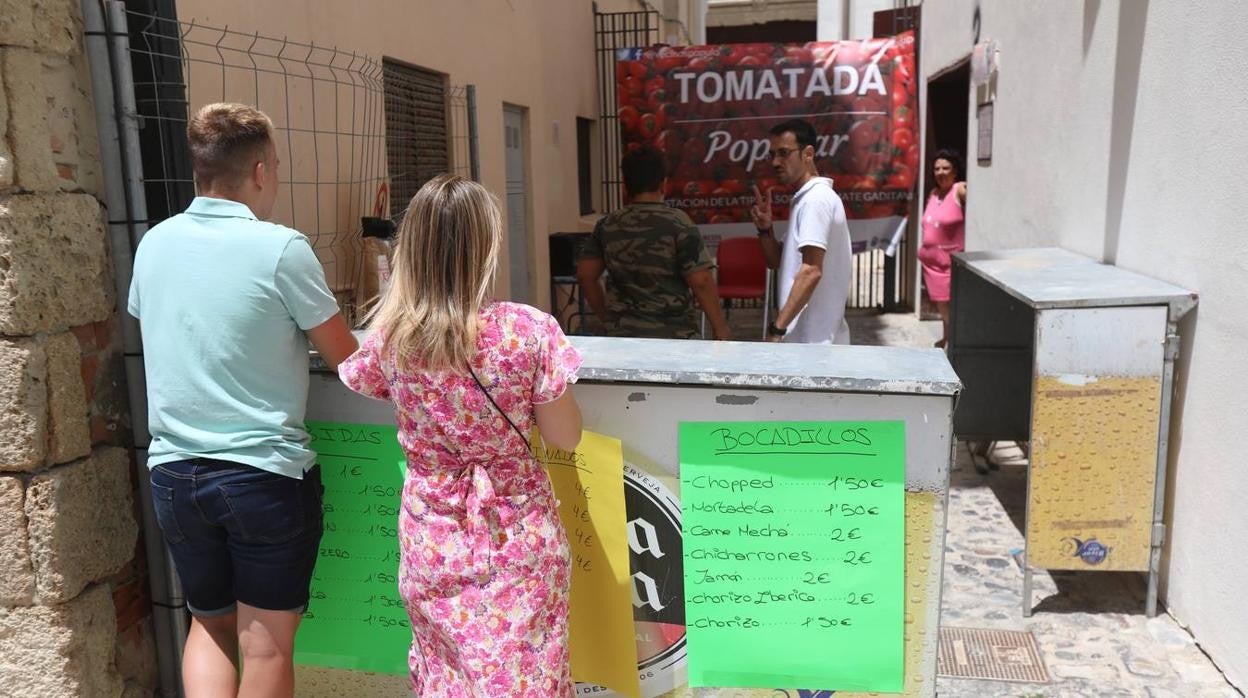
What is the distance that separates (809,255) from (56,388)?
2.86 m

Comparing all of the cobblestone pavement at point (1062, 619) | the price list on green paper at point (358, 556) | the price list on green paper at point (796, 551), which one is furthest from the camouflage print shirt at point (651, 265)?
the price list on green paper at point (796, 551)

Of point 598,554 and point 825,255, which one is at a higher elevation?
point 825,255

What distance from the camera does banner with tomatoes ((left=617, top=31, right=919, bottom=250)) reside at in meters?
10.5

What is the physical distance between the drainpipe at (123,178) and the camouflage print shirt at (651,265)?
2.12m

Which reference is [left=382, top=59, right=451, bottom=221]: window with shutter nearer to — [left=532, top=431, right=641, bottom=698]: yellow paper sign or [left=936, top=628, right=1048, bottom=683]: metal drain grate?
[left=936, top=628, right=1048, bottom=683]: metal drain grate

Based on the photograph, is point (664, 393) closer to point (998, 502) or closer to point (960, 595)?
point (960, 595)

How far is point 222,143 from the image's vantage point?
2359 mm

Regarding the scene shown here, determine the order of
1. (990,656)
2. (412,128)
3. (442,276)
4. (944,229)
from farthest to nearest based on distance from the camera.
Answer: (944,229)
(412,128)
(990,656)
(442,276)

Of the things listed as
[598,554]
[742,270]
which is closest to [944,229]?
[742,270]

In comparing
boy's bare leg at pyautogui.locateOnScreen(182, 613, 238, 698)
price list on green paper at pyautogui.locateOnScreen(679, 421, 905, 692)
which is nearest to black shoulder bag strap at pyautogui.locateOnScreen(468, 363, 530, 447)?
price list on green paper at pyautogui.locateOnScreen(679, 421, 905, 692)

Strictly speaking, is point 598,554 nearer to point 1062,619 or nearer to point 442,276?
point 442,276

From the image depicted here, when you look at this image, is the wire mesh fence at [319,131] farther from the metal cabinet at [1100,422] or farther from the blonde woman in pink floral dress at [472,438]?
the metal cabinet at [1100,422]

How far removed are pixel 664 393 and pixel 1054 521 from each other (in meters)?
2.21

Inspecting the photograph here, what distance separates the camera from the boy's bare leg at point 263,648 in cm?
247
